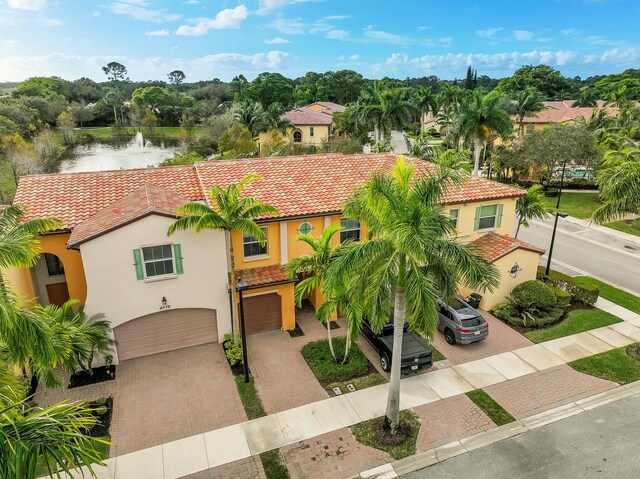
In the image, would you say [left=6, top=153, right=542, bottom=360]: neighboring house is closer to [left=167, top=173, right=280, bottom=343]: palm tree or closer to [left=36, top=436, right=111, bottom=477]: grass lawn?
[left=167, top=173, right=280, bottom=343]: palm tree

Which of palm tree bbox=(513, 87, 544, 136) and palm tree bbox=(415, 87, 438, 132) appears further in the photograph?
palm tree bbox=(415, 87, 438, 132)

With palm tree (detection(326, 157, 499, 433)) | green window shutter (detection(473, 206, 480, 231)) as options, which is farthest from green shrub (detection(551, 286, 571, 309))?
palm tree (detection(326, 157, 499, 433))

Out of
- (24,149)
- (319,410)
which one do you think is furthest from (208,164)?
(24,149)

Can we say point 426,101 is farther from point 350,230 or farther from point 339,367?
point 339,367

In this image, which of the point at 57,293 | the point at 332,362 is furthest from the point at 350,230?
the point at 57,293

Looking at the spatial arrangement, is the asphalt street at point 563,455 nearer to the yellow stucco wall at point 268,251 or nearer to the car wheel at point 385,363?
the car wheel at point 385,363
